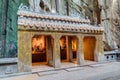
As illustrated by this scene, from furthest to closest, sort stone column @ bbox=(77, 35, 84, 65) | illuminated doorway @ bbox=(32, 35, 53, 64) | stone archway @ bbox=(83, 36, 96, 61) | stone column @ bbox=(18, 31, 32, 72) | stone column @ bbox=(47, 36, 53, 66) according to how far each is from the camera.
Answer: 1. illuminated doorway @ bbox=(32, 35, 53, 64)
2. stone archway @ bbox=(83, 36, 96, 61)
3. stone column @ bbox=(77, 35, 84, 65)
4. stone column @ bbox=(47, 36, 53, 66)
5. stone column @ bbox=(18, 31, 32, 72)

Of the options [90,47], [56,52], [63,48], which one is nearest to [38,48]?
[63,48]

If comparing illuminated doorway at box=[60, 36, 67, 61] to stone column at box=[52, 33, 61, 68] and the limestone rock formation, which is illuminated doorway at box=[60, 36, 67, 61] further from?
the limestone rock formation

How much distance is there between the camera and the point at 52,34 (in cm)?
779

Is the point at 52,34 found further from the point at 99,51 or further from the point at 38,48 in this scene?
the point at 99,51

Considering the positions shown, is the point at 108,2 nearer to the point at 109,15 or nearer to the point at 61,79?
the point at 109,15

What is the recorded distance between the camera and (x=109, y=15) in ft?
49.9

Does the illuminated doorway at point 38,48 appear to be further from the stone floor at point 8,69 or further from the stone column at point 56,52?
the stone floor at point 8,69

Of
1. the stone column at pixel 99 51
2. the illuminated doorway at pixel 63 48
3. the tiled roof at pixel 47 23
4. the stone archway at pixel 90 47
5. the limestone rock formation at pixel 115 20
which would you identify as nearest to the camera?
the tiled roof at pixel 47 23

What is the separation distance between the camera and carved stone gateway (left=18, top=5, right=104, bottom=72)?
6879 millimetres

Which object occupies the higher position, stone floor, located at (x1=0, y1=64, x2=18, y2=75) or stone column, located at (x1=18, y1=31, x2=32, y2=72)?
stone column, located at (x1=18, y1=31, x2=32, y2=72)

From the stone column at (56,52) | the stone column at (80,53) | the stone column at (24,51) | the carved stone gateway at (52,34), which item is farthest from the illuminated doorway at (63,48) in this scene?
the stone column at (24,51)

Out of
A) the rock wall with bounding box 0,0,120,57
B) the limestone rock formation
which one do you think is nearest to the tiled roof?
the rock wall with bounding box 0,0,120,57

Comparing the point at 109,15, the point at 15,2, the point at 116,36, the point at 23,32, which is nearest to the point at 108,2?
the point at 109,15

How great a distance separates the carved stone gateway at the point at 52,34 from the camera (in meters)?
6.88
